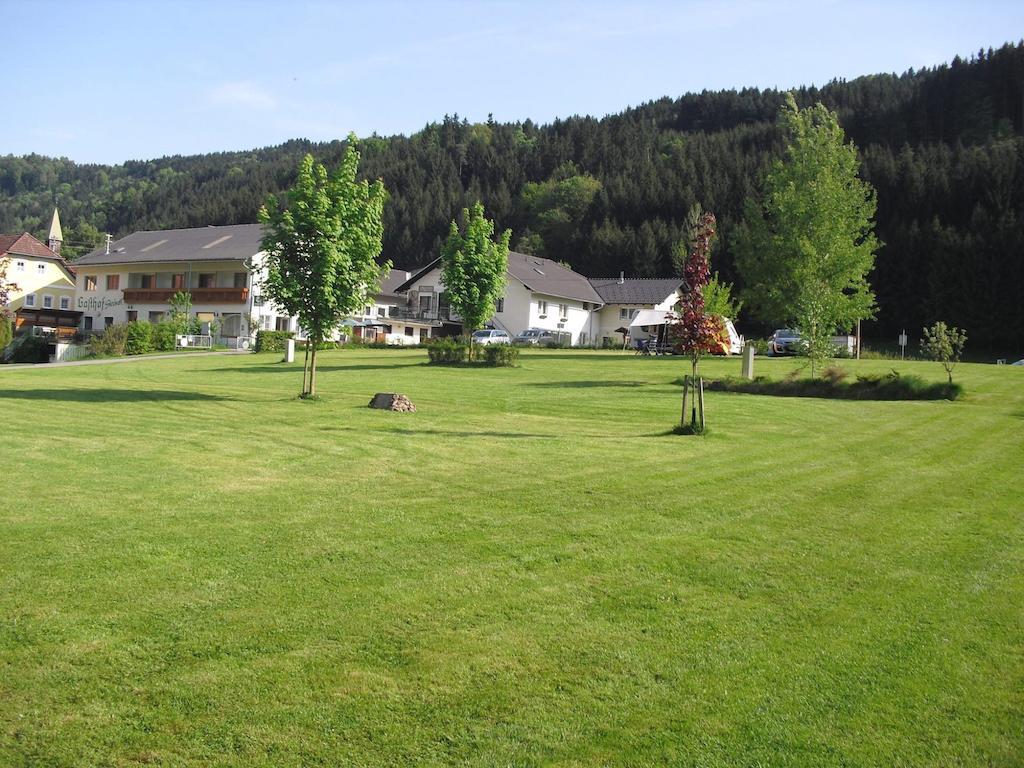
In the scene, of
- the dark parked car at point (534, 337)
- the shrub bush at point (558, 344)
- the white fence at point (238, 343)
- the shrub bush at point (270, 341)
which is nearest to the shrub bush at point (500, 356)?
the shrub bush at point (270, 341)

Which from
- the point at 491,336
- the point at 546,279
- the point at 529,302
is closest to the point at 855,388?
the point at 491,336

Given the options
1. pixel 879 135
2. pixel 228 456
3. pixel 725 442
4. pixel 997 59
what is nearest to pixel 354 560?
pixel 228 456

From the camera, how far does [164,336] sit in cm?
5084

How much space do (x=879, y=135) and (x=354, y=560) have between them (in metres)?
123

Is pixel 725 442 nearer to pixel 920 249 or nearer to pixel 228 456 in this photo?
pixel 228 456

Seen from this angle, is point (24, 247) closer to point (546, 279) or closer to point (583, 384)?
point (546, 279)

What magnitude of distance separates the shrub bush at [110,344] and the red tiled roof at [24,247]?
37.6 metres

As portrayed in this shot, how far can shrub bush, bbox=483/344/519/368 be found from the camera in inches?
1500

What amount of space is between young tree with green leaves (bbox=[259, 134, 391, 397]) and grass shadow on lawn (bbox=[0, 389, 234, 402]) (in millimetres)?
3479

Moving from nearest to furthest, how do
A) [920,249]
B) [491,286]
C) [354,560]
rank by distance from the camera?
1. [354,560]
2. [491,286]
3. [920,249]

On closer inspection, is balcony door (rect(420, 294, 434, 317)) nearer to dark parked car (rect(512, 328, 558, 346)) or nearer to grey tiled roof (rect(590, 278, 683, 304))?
dark parked car (rect(512, 328, 558, 346))

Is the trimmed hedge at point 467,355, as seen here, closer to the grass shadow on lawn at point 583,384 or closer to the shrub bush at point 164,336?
the grass shadow on lawn at point 583,384

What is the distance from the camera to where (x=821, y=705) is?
533cm

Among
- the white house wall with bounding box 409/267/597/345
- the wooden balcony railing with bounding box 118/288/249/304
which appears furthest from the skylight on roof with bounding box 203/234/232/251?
the white house wall with bounding box 409/267/597/345
